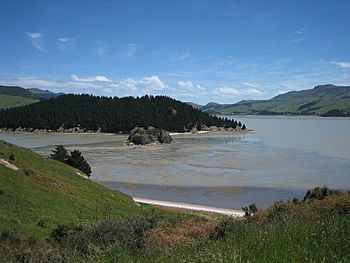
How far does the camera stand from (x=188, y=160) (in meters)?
73.1

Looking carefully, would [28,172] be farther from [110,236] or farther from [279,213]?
[279,213]

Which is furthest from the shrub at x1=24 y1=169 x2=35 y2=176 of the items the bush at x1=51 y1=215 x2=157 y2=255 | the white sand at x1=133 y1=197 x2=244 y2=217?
the bush at x1=51 y1=215 x2=157 y2=255

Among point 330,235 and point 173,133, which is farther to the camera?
point 173,133

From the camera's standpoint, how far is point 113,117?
579 ft

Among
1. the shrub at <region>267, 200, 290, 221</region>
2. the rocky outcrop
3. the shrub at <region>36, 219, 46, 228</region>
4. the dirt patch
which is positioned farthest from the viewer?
the rocky outcrop

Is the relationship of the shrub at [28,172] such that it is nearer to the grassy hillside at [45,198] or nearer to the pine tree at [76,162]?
→ the grassy hillside at [45,198]

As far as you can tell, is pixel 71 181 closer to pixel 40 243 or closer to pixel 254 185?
pixel 40 243

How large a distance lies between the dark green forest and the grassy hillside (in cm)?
12725

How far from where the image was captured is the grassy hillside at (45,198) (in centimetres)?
1955

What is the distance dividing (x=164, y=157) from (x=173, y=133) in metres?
84.8

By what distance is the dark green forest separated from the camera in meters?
169

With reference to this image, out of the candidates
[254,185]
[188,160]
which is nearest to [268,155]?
[188,160]

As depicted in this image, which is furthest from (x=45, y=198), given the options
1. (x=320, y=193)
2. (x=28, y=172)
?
(x=320, y=193)

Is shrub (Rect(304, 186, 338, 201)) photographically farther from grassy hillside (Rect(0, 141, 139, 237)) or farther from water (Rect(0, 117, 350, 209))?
water (Rect(0, 117, 350, 209))
